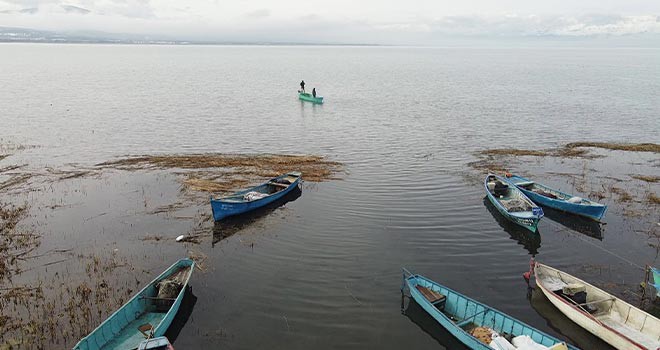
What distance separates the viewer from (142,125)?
2109 inches

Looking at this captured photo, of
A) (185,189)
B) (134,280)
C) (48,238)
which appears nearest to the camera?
(134,280)

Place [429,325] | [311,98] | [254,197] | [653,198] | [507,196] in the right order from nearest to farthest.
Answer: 1. [429,325]
2. [254,197]
3. [653,198]
4. [507,196]
5. [311,98]

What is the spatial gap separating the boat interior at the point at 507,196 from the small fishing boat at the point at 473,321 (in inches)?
450

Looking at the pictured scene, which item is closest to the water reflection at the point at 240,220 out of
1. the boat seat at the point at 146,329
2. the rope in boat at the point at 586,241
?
the boat seat at the point at 146,329

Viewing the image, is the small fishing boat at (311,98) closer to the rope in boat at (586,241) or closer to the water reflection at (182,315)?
the rope in boat at (586,241)

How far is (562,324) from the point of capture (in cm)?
1798

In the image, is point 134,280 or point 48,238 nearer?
point 134,280

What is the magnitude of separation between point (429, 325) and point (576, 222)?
48.3 feet

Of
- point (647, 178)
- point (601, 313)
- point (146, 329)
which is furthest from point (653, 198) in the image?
point (146, 329)

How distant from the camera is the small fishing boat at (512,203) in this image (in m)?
25.1

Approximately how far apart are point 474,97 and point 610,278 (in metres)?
65.6

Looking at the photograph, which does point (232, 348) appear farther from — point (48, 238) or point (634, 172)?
point (634, 172)

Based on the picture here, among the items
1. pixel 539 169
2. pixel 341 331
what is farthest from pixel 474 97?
pixel 341 331

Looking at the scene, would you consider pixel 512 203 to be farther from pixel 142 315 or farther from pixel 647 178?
pixel 142 315
